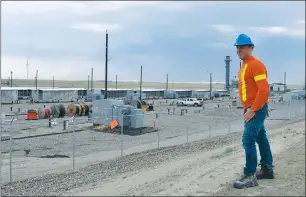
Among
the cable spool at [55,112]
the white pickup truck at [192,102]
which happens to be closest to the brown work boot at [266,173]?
the cable spool at [55,112]

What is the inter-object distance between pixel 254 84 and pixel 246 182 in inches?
55.0

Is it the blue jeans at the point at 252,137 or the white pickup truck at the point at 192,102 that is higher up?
the blue jeans at the point at 252,137

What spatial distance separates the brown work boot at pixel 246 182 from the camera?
19.6 feet

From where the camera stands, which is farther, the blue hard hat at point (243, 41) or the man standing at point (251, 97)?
the blue hard hat at point (243, 41)

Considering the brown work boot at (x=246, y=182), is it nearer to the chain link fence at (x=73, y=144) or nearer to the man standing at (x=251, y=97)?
the man standing at (x=251, y=97)

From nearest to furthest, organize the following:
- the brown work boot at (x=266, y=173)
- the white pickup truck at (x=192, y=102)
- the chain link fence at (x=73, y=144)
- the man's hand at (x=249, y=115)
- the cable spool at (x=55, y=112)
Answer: the man's hand at (x=249, y=115) < the brown work boot at (x=266, y=173) < the chain link fence at (x=73, y=144) < the cable spool at (x=55, y=112) < the white pickup truck at (x=192, y=102)

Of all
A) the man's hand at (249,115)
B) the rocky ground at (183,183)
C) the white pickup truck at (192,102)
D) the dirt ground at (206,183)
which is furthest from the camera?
the white pickup truck at (192,102)

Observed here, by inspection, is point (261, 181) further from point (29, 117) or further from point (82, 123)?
point (29, 117)

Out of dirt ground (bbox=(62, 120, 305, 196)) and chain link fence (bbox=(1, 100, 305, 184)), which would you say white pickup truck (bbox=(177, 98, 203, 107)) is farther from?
dirt ground (bbox=(62, 120, 305, 196))

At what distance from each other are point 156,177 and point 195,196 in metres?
2.07

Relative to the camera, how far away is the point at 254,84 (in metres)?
6.19

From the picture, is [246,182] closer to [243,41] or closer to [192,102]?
[243,41]

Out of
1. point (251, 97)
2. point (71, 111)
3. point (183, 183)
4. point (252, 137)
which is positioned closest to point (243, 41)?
point (251, 97)

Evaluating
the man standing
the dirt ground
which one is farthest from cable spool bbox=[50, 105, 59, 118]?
the man standing
